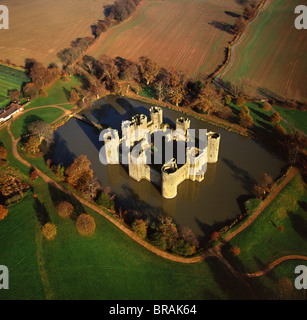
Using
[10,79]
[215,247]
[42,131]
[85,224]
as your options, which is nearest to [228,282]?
[215,247]

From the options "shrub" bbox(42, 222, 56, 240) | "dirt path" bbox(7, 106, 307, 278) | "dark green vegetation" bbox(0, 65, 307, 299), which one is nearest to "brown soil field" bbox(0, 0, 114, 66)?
"dirt path" bbox(7, 106, 307, 278)

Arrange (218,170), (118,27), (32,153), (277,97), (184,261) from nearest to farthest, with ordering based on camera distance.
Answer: (184,261), (218,170), (32,153), (277,97), (118,27)

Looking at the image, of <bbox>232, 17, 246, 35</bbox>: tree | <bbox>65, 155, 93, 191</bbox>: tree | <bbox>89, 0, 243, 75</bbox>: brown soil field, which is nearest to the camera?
<bbox>65, 155, 93, 191</bbox>: tree

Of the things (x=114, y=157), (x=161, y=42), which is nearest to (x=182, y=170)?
(x=114, y=157)

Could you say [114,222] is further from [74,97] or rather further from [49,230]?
[74,97]

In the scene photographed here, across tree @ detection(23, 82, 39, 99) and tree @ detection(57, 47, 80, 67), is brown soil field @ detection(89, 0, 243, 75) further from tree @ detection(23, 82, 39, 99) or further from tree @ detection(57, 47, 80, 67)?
tree @ detection(23, 82, 39, 99)

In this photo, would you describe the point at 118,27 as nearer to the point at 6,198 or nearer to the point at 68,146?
the point at 68,146
